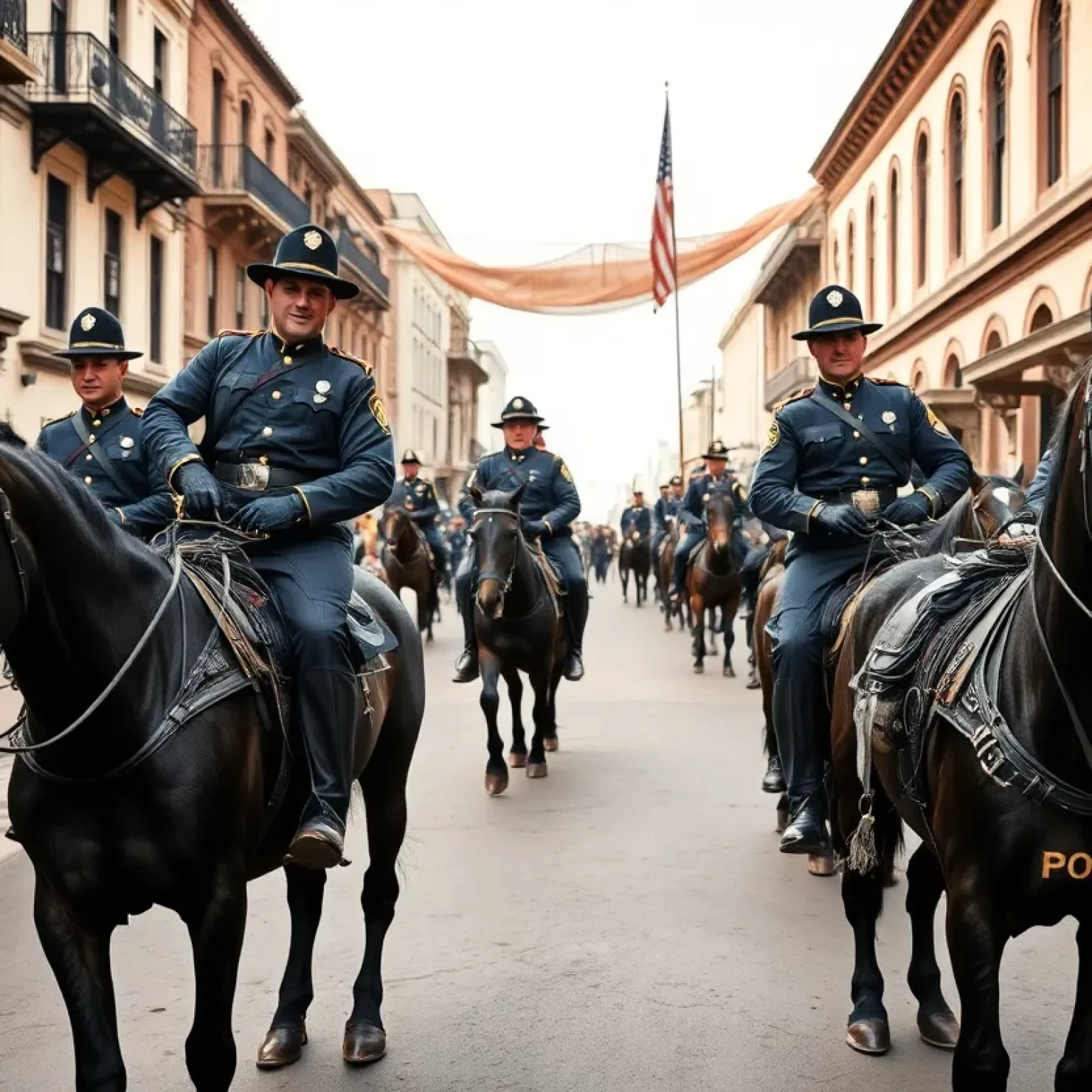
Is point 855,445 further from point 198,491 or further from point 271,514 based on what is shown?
point 198,491

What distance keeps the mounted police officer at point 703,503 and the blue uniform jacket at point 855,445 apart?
1031cm

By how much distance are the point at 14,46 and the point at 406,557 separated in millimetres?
9815

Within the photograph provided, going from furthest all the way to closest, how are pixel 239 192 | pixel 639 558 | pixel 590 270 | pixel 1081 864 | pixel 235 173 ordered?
pixel 235 173 < pixel 639 558 < pixel 239 192 < pixel 590 270 < pixel 1081 864

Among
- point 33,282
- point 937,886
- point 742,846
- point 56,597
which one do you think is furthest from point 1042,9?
point 56,597

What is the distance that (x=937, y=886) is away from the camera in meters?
4.95

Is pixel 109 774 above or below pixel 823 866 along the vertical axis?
above

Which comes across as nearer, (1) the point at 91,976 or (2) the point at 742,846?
(1) the point at 91,976

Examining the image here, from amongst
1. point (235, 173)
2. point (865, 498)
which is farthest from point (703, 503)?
point (235, 173)

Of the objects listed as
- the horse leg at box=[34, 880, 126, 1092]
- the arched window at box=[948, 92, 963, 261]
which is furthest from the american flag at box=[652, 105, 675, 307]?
the horse leg at box=[34, 880, 126, 1092]

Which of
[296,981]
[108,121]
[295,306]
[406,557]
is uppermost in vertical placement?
[108,121]

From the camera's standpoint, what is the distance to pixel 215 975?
3533mm

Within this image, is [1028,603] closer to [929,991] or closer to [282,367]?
[929,991]

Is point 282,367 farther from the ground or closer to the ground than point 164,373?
closer to the ground

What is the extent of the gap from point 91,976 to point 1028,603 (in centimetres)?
263
